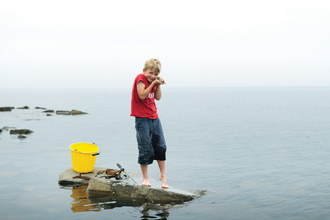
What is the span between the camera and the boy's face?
21.6 feet

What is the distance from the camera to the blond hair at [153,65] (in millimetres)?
6529

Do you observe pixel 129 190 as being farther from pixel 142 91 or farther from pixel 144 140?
pixel 142 91

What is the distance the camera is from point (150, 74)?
659cm

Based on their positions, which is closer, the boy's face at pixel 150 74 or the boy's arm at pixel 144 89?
the boy's arm at pixel 144 89

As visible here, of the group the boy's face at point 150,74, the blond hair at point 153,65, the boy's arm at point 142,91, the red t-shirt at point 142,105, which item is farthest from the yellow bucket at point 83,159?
the blond hair at point 153,65

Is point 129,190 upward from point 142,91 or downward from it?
downward

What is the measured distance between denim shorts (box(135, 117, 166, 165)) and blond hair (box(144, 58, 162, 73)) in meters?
1.10

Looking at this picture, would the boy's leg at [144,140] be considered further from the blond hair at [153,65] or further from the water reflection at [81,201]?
the water reflection at [81,201]

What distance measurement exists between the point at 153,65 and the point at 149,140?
1.63 m

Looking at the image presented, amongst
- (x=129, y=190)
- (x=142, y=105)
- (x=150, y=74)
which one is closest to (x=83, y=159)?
(x=129, y=190)

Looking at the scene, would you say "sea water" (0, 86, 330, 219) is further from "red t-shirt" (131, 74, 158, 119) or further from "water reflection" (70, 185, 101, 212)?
"red t-shirt" (131, 74, 158, 119)

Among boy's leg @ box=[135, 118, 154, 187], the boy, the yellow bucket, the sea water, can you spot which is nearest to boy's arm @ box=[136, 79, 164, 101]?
the boy

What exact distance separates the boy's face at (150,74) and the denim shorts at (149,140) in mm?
890

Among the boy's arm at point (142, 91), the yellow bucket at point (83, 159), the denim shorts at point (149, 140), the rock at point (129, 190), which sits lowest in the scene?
the rock at point (129, 190)
